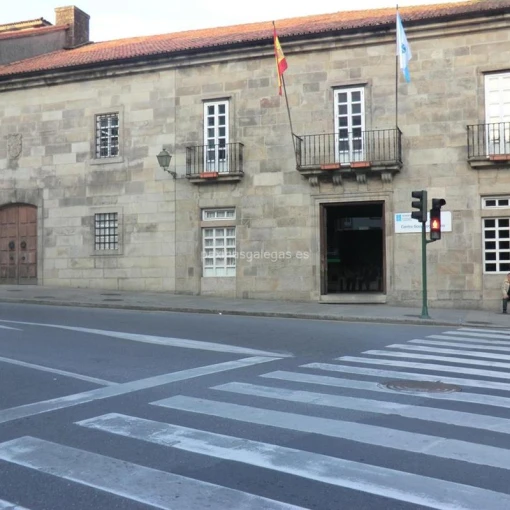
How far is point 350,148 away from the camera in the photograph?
68.0 feet

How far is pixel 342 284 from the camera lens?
23.8 metres

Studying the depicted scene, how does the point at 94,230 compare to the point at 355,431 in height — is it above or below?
above

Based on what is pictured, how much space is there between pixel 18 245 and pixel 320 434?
21.8m

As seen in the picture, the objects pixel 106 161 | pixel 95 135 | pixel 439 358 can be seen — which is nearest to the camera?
pixel 439 358

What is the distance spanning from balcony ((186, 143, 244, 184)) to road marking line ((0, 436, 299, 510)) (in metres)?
16.8

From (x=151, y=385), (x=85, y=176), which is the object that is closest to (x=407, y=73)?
(x=85, y=176)

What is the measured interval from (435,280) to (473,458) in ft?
50.1

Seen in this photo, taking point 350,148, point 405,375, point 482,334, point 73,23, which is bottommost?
point 482,334

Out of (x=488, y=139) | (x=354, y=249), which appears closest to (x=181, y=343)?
(x=488, y=139)

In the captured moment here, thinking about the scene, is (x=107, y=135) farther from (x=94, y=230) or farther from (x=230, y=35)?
(x=230, y=35)

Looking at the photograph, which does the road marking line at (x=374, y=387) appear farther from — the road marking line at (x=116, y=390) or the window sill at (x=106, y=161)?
the window sill at (x=106, y=161)

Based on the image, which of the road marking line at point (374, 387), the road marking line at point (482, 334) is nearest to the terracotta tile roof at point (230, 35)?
the road marking line at point (482, 334)

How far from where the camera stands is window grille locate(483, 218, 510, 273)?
19531 mm

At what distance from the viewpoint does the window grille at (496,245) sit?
64.1ft
